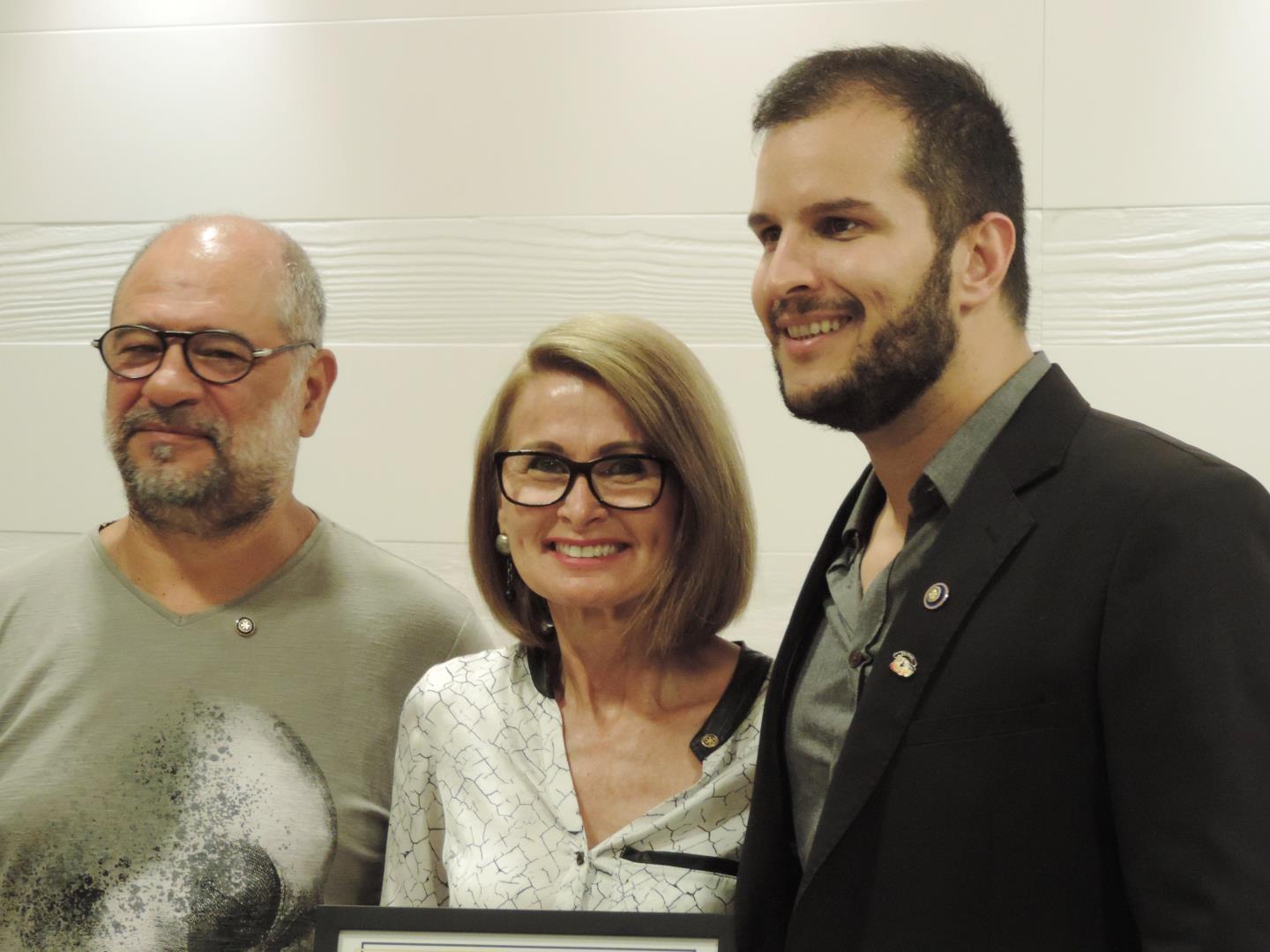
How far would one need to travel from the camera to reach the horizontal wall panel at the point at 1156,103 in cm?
256

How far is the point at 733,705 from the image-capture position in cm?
177

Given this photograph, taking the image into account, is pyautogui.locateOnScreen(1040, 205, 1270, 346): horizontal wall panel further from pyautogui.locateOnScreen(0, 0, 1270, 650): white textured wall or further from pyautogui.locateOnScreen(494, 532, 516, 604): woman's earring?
pyautogui.locateOnScreen(494, 532, 516, 604): woman's earring

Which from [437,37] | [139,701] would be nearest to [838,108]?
[139,701]

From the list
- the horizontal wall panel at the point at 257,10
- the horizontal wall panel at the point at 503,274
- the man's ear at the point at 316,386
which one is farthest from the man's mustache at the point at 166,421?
the horizontal wall panel at the point at 257,10

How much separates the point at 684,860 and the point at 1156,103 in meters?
1.79

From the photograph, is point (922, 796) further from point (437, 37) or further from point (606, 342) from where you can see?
point (437, 37)

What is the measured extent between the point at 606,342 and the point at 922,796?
76cm

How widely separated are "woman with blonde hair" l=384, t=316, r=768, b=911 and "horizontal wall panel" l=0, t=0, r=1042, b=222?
107cm

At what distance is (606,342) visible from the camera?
1.78 m

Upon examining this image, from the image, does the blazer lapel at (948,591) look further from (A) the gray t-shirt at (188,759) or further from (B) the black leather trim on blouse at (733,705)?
(A) the gray t-shirt at (188,759)

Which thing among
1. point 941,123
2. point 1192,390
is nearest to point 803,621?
point 941,123

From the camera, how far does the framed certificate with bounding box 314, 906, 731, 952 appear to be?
1496mm

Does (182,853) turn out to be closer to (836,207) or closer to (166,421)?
(166,421)

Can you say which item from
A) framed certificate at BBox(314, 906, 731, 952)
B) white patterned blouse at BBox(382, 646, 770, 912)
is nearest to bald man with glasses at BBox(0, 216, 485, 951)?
white patterned blouse at BBox(382, 646, 770, 912)
